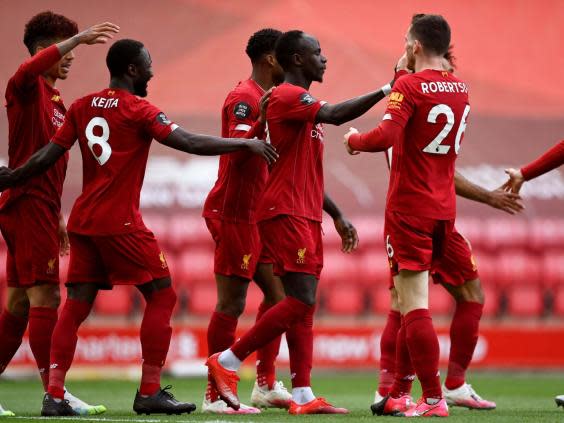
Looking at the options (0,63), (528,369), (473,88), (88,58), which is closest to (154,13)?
(88,58)

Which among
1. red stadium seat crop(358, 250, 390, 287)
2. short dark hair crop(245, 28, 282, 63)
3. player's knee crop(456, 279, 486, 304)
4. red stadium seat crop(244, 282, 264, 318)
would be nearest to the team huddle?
player's knee crop(456, 279, 486, 304)

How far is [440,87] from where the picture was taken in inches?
226

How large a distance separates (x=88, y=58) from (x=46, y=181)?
6284 millimetres

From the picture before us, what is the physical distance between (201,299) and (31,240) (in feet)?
19.3

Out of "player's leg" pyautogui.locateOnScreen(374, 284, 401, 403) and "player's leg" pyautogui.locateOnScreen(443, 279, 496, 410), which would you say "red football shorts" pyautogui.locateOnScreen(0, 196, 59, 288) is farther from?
"player's leg" pyautogui.locateOnScreen(443, 279, 496, 410)

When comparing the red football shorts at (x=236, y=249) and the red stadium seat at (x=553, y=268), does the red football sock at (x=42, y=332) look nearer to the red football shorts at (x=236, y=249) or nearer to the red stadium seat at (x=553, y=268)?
the red football shorts at (x=236, y=249)

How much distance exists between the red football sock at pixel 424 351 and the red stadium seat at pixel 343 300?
6.59 m

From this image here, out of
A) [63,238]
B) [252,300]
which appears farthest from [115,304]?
[63,238]

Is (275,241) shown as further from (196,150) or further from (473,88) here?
(473,88)

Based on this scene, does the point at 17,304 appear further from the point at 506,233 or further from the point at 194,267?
the point at 506,233

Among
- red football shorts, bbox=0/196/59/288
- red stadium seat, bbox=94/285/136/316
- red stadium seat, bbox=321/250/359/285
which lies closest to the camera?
red football shorts, bbox=0/196/59/288

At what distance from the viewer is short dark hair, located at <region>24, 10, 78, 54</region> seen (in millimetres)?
6539

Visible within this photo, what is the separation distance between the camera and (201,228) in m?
12.3

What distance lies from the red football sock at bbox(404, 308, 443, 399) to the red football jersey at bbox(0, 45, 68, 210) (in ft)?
6.90
